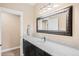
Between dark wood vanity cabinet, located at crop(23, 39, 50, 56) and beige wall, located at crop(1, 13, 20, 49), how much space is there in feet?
0.39

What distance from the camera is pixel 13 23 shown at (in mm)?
1468

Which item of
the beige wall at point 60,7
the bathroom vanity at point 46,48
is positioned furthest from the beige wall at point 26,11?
the bathroom vanity at point 46,48

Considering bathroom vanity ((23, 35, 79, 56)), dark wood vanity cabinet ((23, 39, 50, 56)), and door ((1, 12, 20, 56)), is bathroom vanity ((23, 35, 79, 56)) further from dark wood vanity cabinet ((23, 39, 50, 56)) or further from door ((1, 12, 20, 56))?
door ((1, 12, 20, 56))

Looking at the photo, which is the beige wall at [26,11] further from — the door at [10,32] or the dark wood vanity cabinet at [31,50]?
Result: the dark wood vanity cabinet at [31,50]

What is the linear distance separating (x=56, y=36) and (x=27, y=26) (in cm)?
45

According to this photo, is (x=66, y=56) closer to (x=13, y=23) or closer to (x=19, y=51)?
(x=19, y=51)

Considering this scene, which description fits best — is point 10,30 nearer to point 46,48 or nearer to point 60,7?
point 46,48

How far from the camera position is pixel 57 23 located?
1.41 meters

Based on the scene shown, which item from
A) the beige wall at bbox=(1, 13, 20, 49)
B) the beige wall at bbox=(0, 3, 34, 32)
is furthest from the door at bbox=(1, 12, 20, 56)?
the beige wall at bbox=(0, 3, 34, 32)

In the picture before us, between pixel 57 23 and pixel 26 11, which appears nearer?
pixel 57 23

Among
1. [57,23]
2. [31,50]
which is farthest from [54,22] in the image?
[31,50]

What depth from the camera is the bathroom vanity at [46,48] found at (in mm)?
1328

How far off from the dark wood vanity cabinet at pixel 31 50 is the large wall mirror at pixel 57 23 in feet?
0.86

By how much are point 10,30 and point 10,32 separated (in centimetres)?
3
